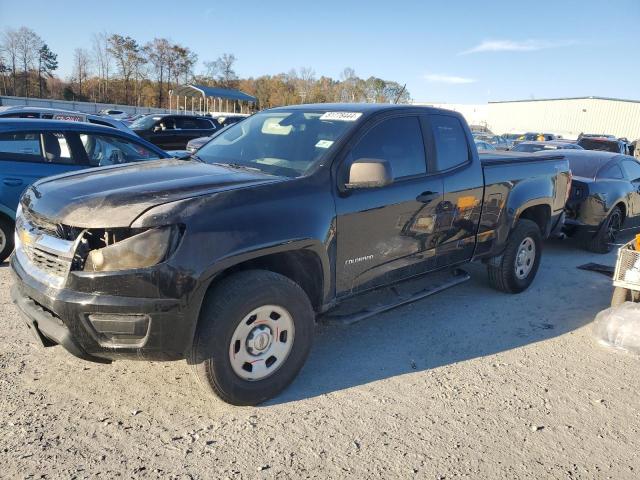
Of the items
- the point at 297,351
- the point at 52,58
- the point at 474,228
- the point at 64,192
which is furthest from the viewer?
the point at 52,58

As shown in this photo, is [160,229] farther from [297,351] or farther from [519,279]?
[519,279]

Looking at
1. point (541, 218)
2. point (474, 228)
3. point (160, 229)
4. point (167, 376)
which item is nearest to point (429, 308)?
point (474, 228)

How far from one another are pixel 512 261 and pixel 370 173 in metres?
2.75

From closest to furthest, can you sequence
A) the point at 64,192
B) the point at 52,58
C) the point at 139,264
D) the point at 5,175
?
the point at 139,264 → the point at 64,192 → the point at 5,175 → the point at 52,58

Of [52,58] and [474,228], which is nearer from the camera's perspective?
[474,228]

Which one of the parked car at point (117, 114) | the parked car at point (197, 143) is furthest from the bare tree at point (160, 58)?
the parked car at point (197, 143)

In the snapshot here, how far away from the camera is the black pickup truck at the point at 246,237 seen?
2.80 meters

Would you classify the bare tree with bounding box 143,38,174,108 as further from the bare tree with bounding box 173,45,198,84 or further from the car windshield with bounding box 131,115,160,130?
the car windshield with bounding box 131,115,160,130

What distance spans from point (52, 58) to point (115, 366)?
232 feet

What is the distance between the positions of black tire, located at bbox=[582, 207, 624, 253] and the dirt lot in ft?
12.9

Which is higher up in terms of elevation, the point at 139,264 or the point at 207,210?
the point at 207,210

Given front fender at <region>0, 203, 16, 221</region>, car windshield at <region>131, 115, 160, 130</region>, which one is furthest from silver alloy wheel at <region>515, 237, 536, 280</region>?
car windshield at <region>131, 115, 160, 130</region>

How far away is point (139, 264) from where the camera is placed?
277 centimetres

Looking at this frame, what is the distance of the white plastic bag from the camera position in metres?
4.44
